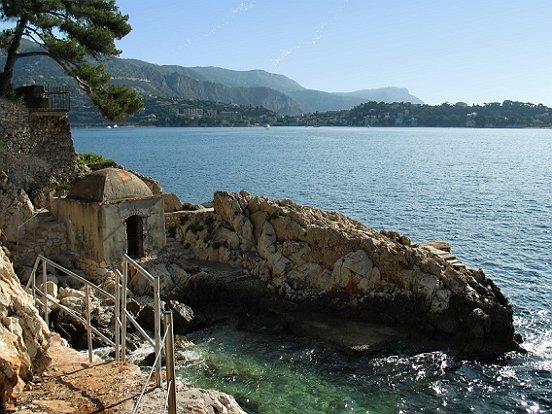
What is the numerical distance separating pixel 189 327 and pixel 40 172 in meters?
11.5

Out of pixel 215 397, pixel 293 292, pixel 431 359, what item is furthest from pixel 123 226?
pixel 215 397

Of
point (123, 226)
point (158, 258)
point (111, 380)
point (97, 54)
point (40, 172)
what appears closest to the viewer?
point (111, 380)

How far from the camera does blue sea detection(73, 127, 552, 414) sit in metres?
16.5

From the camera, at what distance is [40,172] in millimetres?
26500

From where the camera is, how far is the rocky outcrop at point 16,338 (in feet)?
24.5

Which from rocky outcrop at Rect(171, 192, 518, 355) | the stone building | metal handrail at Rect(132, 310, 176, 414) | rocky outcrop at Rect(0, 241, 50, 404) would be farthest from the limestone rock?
metal handrail at Rect(132, 310, 176, 414)

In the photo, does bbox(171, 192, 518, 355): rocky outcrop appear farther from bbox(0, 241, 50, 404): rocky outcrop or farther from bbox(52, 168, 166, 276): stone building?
bbox(0, 241, 50, 404): rocky outcrop

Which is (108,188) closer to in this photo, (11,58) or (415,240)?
(11,58)

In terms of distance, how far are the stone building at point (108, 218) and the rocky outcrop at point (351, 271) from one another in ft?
9.24

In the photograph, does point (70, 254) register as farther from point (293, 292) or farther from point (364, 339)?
point (364, 339)

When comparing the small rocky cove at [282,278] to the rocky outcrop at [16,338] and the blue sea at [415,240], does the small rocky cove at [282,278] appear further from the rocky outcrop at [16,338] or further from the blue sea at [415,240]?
the rocky outcrop at [16,338]

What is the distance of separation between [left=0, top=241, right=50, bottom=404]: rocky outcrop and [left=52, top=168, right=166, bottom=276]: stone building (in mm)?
11249

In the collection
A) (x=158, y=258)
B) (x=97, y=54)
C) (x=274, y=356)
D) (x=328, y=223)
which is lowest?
(x=274, y=356)

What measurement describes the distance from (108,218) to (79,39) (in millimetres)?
12128
